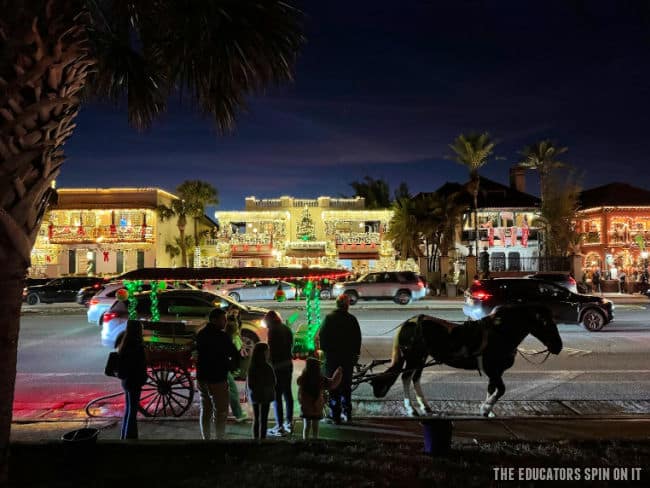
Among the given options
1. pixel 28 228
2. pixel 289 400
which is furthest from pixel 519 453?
pixel 28 228

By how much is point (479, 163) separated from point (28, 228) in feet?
127

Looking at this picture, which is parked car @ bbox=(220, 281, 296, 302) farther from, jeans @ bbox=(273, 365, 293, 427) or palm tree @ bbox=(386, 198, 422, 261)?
jeans @ bbox=(273, 365, 293, 427)

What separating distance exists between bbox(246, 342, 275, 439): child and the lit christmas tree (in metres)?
34.7

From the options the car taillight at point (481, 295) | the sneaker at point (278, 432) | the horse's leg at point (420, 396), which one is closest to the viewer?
the sneaker at point (278, 432)

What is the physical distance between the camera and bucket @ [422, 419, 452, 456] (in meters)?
5.52

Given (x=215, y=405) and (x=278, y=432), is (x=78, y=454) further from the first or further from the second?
(x=278, y=432)

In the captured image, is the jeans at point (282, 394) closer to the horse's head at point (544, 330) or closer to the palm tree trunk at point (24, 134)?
the palm tree trunk at point (24, 134)

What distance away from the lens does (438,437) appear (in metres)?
5.53

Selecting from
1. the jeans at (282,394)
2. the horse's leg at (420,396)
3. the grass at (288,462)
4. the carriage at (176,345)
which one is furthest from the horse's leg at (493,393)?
the carriage at (176,345)

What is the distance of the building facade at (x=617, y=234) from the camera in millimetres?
45719

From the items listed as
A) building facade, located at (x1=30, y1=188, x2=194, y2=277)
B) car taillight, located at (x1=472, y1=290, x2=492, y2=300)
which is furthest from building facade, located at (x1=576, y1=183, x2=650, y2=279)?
building facade, located at (x1=30, y1=188, x2=194, y2=277)

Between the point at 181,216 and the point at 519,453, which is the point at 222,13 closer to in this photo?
the point at 519,453

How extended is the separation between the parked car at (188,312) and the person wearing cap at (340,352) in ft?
13.0

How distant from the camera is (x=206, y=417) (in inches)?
257
